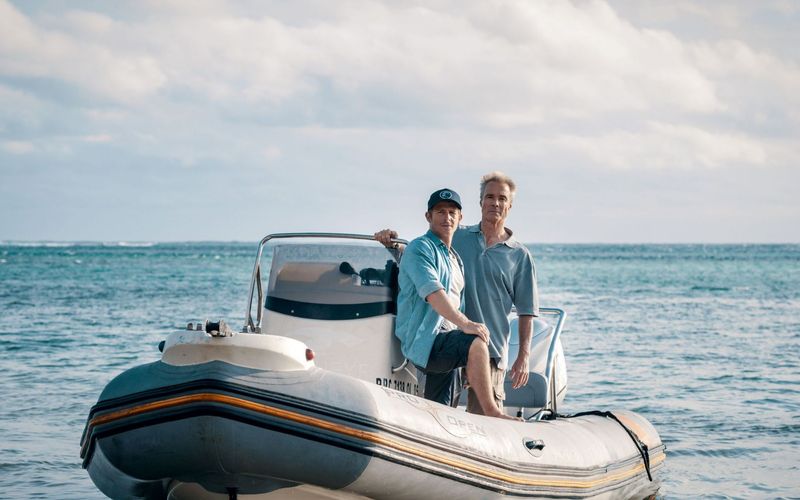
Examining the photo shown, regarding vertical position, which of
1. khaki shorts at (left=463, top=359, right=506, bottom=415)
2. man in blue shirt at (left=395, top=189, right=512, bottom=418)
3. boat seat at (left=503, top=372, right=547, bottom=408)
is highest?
man in blue shirt at (left=395, top=189, right=512, bottom=418)

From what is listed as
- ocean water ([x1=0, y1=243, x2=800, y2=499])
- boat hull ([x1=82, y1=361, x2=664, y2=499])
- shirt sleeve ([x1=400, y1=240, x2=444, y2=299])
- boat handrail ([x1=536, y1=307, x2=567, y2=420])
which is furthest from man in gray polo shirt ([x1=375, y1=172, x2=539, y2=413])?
ocean water ([x1=0, y1=243, x2=800, y2=499])

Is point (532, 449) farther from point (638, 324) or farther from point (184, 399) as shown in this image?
point (638, 324)

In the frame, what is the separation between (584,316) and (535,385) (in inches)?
654

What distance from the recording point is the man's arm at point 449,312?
5195 millimetres

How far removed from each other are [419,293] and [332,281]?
0.68 m

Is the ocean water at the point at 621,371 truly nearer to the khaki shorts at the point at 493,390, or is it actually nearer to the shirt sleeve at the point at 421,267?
the khaki shorts at the point at 493,390

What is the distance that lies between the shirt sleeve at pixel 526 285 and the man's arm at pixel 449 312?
648 mm

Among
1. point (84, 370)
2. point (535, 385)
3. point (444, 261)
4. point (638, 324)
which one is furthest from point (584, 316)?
point (444, 261)

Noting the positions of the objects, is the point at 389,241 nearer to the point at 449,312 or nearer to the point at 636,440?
the point at 449,312

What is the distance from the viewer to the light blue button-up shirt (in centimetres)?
528

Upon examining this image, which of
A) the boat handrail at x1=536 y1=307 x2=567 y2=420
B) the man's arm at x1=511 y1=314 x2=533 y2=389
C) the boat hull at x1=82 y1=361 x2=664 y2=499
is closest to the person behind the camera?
the boat hull at x1=82 y1=361 x2=664 y2=499

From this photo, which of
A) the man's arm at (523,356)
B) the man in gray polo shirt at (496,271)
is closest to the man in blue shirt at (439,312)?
the man in gray polo shirt at (496,271)

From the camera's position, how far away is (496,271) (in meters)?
5.75

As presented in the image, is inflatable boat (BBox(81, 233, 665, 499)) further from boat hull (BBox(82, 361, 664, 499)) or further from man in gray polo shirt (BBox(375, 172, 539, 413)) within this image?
man in gray polo shirt (BBox(375, 172, 539, 413))
